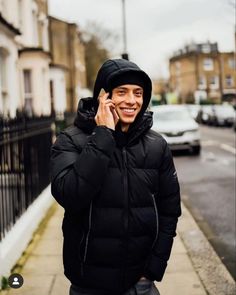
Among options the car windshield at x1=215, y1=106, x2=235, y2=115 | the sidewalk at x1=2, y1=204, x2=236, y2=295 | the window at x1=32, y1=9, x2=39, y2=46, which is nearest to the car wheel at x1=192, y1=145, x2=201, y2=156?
the window at x1=32, y1=9, x2=39, y2=46

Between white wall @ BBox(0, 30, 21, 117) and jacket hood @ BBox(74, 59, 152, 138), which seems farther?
white wall @ BBox(0, 30, 21, 117)

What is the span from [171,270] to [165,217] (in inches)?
103

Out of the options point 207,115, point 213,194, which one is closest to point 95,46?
point 207,115

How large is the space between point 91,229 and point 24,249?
3.70 m

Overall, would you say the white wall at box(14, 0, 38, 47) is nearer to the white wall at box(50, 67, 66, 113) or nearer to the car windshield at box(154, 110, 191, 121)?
the car windshield at box(154, 110, 191, 121)

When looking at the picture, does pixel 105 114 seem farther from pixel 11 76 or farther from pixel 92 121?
pixel 11 76

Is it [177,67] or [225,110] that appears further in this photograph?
[177,67]

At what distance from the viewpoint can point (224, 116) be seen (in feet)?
117

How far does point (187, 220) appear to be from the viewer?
7391 mm

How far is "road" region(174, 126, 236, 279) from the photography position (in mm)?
6382

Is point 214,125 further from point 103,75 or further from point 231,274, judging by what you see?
point 103,75

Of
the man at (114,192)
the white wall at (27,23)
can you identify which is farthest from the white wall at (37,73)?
the man at (114,192)

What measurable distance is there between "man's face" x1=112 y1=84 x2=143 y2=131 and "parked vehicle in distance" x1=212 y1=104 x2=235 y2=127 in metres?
33.2

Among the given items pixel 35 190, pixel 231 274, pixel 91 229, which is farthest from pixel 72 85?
pixel 91 229
